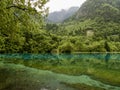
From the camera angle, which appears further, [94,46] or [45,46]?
[94,46]

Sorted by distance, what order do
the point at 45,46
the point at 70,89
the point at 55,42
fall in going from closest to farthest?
the point at 70,89, the point at 45,46, the point at 55,42

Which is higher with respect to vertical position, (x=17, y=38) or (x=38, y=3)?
(x=38, y=3)

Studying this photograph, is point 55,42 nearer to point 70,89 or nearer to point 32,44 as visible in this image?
point 32,44

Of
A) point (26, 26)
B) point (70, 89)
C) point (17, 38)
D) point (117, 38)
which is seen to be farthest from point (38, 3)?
point (117, 38)

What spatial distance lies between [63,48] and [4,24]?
110094mm

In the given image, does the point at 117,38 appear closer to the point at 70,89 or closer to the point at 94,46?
the point at 94,46

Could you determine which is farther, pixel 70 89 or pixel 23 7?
pixel 23 7

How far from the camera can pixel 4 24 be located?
1983 centimetres

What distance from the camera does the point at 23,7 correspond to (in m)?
20.7

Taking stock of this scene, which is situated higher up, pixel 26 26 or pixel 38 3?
pixel 38 3

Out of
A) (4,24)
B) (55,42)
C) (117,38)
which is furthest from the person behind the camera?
(117,38)

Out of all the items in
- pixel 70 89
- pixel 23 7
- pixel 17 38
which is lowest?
pixel 70 89

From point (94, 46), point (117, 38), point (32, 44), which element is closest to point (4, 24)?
point (32, 44)

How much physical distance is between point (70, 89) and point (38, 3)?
334 inches
